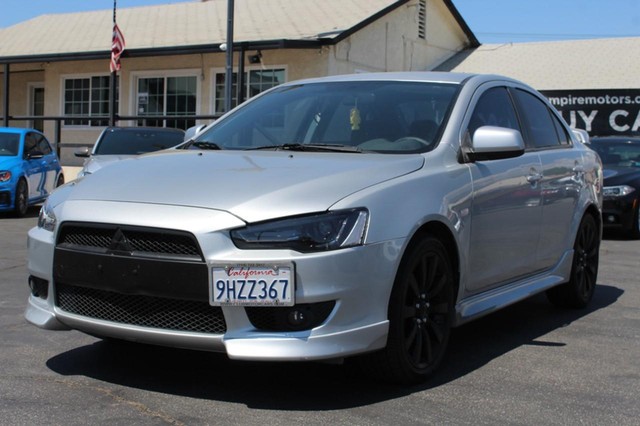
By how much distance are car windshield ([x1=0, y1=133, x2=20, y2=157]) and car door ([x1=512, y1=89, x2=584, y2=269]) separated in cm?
1115

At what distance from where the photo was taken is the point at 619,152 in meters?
14.3

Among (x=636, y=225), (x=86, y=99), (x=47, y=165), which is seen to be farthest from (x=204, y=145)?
(x=86, y=99)

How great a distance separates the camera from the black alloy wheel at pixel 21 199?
14.8 meters

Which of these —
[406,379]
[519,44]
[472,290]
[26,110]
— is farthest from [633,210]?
[26,110]

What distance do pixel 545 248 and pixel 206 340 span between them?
112 inches

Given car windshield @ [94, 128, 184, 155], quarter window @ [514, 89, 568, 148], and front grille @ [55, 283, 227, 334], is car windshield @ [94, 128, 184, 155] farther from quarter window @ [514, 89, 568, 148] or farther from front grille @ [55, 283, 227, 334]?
front grille @ [55, 283, 227, 334]

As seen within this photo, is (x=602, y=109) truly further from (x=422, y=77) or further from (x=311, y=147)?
(x=311, y=147)

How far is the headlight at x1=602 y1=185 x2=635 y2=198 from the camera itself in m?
13.0

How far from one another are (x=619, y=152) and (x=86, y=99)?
17.2m

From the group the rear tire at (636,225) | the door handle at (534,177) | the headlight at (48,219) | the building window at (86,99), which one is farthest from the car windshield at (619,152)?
the building window at (86,99)

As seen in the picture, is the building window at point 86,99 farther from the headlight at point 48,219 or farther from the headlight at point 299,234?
the headlight at point 299,234

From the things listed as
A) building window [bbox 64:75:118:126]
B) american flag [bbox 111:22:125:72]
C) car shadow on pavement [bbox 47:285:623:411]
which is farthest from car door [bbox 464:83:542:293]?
building window [bbox 64:75:118:126]

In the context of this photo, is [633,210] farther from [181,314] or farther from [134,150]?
[181,314]

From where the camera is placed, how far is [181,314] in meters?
4.02
